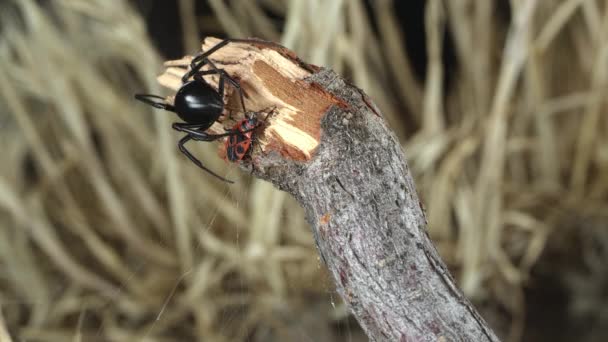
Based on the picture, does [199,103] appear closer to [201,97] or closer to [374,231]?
[201,97]

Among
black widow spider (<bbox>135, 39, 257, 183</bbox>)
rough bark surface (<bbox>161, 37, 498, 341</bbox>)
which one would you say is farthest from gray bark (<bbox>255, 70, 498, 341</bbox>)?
black widow spider (<bbox>135, 39, 257, 183</bbox>)

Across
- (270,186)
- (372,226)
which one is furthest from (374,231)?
(270,186)

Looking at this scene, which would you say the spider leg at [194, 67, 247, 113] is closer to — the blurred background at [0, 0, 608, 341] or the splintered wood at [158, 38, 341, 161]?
the splintered wood at [158, 38, 341, 161]

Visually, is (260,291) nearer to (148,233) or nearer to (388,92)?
(148,233)

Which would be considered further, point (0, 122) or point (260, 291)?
point (0, 122)

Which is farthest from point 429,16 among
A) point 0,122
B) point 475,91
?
point 0,122

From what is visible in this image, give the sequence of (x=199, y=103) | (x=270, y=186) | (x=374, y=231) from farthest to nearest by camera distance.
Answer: (x=270, y=186) < (x=199, y=103) < (x=374, y=231)

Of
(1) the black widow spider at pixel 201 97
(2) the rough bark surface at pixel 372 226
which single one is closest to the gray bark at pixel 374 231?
(2) the rough bark surface at pixel 372 226

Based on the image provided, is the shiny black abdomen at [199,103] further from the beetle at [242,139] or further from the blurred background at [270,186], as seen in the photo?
the blurred background at [270,186]
